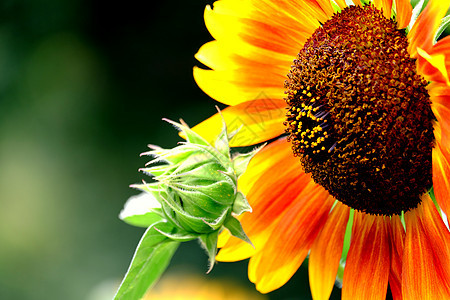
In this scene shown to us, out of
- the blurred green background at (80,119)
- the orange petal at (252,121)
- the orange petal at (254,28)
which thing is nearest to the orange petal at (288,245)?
the orange petal at (252,121)

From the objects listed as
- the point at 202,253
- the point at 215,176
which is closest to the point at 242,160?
the point at 215,176

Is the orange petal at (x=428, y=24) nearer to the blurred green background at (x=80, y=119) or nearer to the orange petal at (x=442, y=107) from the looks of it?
the orange petal at (x=442, y=107)

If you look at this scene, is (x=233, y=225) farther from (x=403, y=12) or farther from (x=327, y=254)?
(x=403, y=12)

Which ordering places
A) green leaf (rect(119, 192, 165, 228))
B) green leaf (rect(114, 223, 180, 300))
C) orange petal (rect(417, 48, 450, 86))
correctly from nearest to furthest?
orange petal (rect(417, 48, 450, 86)) → green leaf (rect(114, 223, 180, 300)) → green leaf (rect(119, 192, 165, 228))

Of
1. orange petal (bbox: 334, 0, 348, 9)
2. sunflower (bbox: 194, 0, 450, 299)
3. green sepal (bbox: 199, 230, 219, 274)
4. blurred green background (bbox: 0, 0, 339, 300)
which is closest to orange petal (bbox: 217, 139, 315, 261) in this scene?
sunflower (bbox: 194, 0, 450, 299)

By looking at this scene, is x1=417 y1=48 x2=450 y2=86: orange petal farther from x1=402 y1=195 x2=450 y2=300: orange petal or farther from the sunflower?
x1=402 y1=195 x2=450 y2=300: orange petal

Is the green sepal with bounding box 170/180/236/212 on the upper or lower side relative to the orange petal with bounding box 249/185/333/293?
upper
